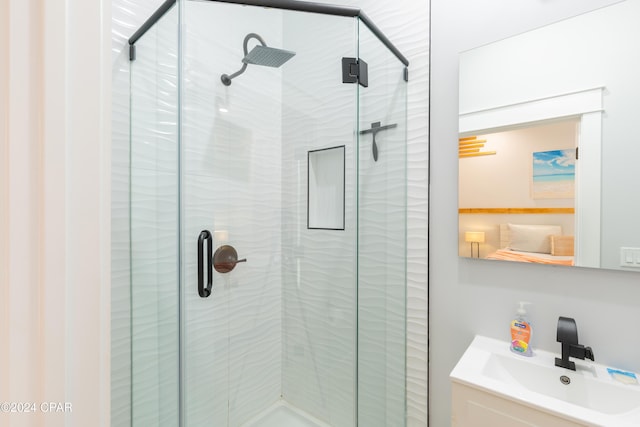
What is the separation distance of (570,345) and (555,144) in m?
0.71

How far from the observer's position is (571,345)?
1.02 m

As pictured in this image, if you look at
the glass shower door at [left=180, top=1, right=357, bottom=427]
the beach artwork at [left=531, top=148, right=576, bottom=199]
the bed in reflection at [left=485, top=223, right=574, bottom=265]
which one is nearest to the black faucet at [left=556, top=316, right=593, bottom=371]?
the bed in reflection at [left=485, top=223, right=574, bottom=265]

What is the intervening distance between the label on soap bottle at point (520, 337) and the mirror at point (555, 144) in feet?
0.82

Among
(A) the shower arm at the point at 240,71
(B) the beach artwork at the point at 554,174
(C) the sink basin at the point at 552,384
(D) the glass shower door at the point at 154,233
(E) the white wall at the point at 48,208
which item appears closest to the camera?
(E) the white wall at the point at 48,208

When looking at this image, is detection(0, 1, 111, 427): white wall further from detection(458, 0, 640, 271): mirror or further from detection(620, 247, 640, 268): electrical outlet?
detection(620, 247, 640, 268): electrical outlet

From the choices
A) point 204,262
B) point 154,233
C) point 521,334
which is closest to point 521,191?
point 521,334

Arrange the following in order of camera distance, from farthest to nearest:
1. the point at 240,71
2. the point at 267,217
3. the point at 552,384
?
the point at 267,217
the point at 240,71
the point at 552,384

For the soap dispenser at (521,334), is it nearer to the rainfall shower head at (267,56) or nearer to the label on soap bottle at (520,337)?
the label on soap bottle at (520,337)

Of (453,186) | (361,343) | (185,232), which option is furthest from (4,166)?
(453,186)

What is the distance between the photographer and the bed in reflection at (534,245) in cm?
111

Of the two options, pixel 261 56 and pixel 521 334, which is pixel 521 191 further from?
pixel 261 56

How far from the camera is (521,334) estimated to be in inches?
45.3

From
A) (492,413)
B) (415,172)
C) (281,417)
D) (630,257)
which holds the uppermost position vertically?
(415,172)

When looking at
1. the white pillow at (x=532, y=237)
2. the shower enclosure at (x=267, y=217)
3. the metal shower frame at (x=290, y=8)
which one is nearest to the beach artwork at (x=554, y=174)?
the white pillow at (x=532, y=237)
